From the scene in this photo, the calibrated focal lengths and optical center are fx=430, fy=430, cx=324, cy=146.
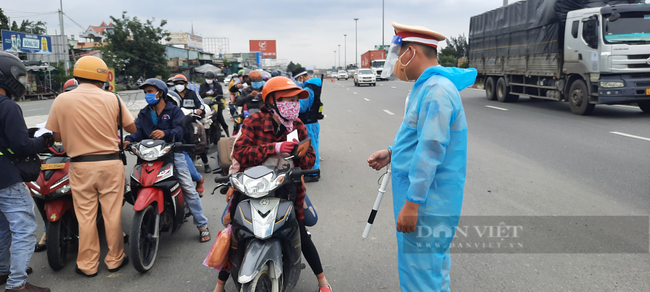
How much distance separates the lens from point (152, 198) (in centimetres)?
385

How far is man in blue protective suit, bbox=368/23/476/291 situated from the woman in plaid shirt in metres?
0.87

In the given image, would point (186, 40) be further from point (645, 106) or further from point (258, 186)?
point (258, 186)

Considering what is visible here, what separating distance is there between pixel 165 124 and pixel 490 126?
29.9ft

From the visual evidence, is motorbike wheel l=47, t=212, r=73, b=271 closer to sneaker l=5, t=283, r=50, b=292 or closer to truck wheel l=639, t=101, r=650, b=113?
sneaker l=5, t=283, r=50, b=292

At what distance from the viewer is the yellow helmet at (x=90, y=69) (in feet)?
11.7

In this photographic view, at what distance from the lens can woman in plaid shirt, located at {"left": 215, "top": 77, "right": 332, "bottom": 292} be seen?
3.02 m

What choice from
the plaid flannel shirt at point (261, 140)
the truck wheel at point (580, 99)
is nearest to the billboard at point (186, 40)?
the truck wheel at point (580, 99)

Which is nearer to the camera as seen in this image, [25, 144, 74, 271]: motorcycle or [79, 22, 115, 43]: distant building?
[25, 144, 74, 271]: motorcycle

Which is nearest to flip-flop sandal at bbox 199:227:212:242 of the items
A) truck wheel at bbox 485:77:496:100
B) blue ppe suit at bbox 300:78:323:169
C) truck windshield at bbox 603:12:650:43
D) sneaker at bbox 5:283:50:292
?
sneaker at bbox 5:283:50:292

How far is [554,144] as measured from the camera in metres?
8.54

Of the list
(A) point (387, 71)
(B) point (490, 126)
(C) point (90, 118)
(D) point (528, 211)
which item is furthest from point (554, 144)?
(C) point (90, 118)

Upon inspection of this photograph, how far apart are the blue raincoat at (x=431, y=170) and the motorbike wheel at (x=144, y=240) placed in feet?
7.44

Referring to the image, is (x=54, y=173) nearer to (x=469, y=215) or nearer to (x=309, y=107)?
(x=309, y=107)

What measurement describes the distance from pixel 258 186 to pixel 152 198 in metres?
1.57
